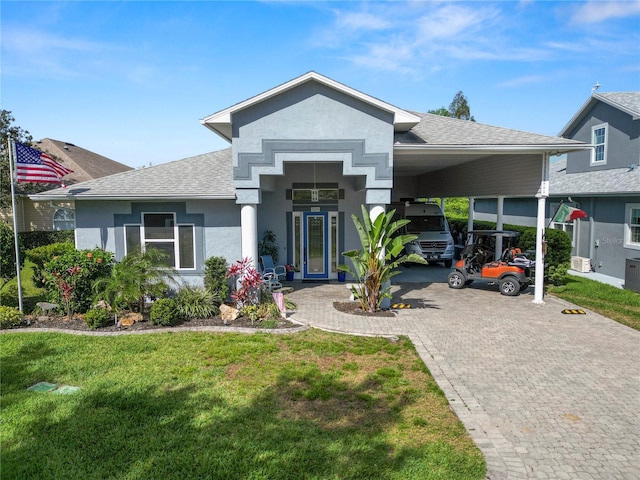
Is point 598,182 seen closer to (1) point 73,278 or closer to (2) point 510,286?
(2) point 510,286

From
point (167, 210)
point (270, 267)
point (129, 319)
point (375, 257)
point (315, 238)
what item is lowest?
point (129, 319)

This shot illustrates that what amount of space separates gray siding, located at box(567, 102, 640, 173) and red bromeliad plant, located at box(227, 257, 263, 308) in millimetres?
15529

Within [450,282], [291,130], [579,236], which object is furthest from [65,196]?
[579,236]

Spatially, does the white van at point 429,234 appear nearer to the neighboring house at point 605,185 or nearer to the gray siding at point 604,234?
the neighboring house at point 605,185

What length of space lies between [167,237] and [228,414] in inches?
313

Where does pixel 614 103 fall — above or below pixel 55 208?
above

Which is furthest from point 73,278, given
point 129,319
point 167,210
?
point 167,210

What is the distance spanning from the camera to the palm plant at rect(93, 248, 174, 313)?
1000 cm

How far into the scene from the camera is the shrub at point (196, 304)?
10.6m

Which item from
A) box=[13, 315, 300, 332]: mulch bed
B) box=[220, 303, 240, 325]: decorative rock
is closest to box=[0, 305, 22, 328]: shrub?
box=[13, 315, 300, 332]: mulch bed

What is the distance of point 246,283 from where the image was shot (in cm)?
1067

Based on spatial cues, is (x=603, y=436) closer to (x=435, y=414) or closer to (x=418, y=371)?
(x=435, y=414)

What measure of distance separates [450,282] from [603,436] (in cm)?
908

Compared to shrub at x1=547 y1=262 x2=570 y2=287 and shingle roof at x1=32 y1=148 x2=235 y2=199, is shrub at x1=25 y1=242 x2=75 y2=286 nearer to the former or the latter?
shingle roof at x1=32 y1=148 x2=235 y2=199
